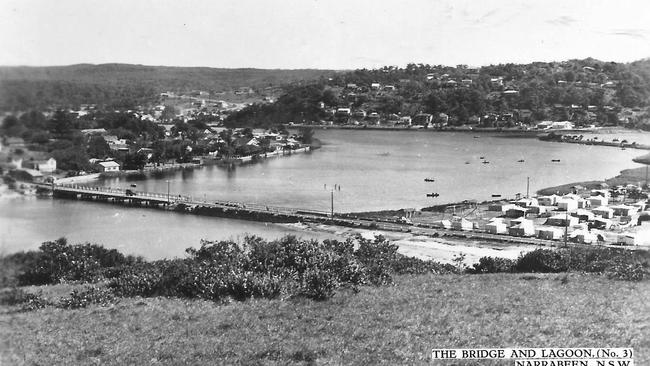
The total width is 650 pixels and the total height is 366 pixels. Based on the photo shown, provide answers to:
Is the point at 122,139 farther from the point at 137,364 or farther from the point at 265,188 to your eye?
the point at 137,364

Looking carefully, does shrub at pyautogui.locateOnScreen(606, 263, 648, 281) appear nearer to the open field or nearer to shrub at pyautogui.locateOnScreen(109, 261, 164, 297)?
shrub at pyautogui.locateOnScreen(109, 261, 164, 297)

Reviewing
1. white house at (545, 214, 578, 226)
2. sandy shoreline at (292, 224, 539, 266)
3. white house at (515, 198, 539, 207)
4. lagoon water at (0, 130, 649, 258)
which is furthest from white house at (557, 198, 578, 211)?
sandy shoreline at (292, 224, 539, 266)

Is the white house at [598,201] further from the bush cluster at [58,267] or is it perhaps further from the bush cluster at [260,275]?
the bush cluster at [58,267]

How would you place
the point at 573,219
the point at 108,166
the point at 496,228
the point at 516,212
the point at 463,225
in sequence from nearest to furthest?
the point at 496,228, the point at 573,219, the point at 463,225, the point at 516,212, the point at 108,166

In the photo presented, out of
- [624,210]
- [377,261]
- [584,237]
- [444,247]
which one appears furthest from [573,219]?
[377,261]

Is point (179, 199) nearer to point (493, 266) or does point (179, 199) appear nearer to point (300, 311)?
point (493, 266)

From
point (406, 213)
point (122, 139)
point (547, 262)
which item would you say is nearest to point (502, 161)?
point (406, 213)
